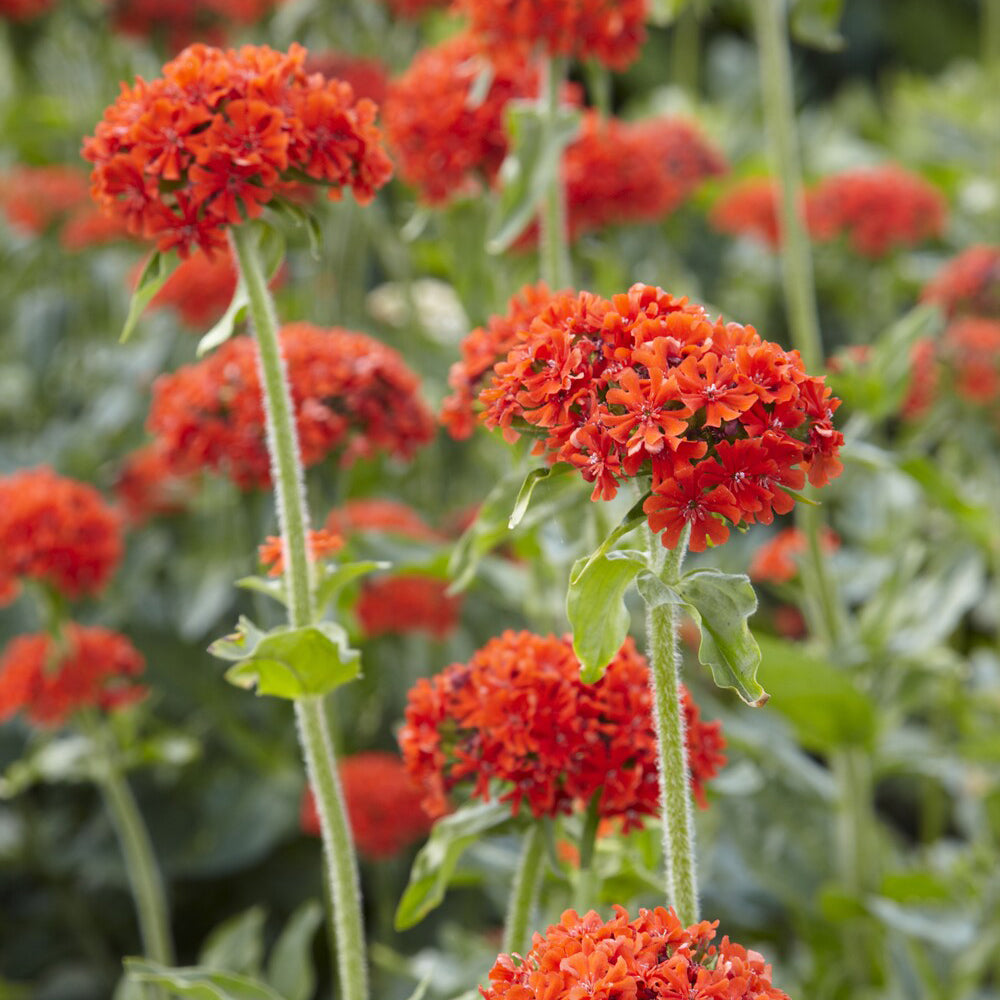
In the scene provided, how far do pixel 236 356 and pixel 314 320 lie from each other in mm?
1303

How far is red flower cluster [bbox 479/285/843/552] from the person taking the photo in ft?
2.93

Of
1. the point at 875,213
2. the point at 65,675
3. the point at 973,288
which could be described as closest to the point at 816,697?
the point at 65,675

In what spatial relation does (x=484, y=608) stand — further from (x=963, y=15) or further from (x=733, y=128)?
(x=963, y=15)

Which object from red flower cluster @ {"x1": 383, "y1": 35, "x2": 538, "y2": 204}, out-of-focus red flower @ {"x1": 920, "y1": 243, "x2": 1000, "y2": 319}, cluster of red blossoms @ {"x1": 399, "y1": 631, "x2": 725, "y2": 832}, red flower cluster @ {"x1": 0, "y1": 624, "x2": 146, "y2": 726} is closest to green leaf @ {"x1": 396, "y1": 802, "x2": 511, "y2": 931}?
cluster of red blossoms @ {"x1": 399, "y1": 631, "x2": 725, "y2": 832}

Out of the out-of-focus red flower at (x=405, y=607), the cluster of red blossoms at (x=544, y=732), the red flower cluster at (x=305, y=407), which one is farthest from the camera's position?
the out-of-focus red flower at (x=405, y=607)

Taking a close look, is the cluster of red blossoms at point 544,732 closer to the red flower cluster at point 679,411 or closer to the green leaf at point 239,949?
the red flower cluster at point 679,411

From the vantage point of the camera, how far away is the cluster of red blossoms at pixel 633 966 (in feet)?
2.79

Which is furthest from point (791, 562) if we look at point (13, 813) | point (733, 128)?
point (733, 128)

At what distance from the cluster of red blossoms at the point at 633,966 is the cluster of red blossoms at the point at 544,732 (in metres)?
0.23

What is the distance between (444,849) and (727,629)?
42cm

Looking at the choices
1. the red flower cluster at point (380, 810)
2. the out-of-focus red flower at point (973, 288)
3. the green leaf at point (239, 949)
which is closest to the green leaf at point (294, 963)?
the green leaf at point (239, 949)

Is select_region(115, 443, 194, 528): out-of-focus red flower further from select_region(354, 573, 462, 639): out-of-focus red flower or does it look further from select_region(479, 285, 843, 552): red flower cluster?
select_region(479, 285, 843, 552): red flower cluster

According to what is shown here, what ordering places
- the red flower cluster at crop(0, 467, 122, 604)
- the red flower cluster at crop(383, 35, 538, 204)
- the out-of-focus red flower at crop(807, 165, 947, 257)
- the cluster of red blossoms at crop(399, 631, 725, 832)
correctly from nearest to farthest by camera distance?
the cluster of red blossoms at crop(399, 631, 725, 832), the red flower cluster at crop(0, 467, 122, 604), the red flower cluster at crop(383, 35, 538, 204), the out-of-focus red flower at crop(807, 165, 947, 257)

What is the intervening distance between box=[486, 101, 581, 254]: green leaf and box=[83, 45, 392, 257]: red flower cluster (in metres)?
0.53
